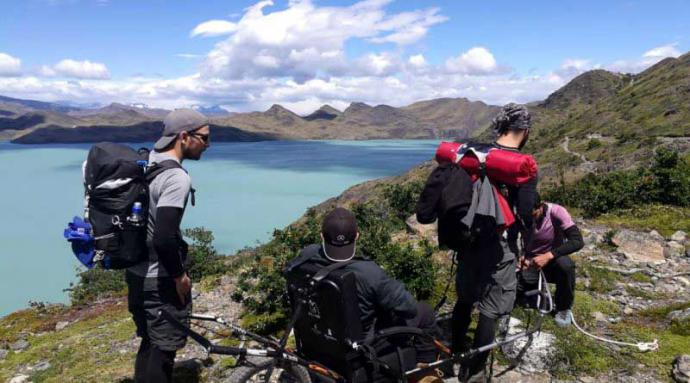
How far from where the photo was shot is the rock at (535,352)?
5.04 m

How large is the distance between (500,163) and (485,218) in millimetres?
459

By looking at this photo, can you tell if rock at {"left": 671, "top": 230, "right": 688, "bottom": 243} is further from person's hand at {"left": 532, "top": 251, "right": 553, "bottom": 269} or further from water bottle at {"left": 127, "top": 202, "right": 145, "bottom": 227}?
water bottle at {"left": 127, "top": 202, "right": 145, "bottom": 227}

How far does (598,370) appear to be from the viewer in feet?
16.2

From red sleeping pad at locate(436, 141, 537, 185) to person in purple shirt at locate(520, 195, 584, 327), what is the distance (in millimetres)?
1620

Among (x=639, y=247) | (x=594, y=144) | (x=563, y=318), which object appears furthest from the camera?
(x=594, y=144)

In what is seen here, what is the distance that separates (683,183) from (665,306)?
7.37 m

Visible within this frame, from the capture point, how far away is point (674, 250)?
920 cm

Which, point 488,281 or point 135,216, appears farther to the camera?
point 488,281

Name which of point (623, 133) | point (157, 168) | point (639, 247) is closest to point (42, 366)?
point (157, 168)

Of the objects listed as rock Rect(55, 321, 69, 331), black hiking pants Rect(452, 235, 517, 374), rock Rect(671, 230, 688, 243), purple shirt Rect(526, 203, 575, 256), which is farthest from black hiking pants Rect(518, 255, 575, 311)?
rock Rect(55, 321, 69, 331)

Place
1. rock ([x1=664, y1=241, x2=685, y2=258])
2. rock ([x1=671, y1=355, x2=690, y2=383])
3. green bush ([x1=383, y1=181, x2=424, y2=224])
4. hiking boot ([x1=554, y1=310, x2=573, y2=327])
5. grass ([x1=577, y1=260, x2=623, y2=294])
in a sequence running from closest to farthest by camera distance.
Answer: rock ([x1=671, y1=355, x2=690, y2=383]) → hiking boot ([x1=554, y1=310, x2=573, y2=327]) → grass ([x1=577, y1=260, x2=623, y2=294]) → rock ([x1=664, y1=241, x2=685, y2=258]) → green bush ([x1=383, y1=181, x2=424, y2=224])

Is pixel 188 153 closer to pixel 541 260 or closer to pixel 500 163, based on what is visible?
pixel 500 163

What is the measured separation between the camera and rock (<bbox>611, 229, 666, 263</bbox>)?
29.2ft

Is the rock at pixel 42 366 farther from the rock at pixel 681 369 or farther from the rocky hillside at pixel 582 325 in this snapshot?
the rock at pixel 681 369
